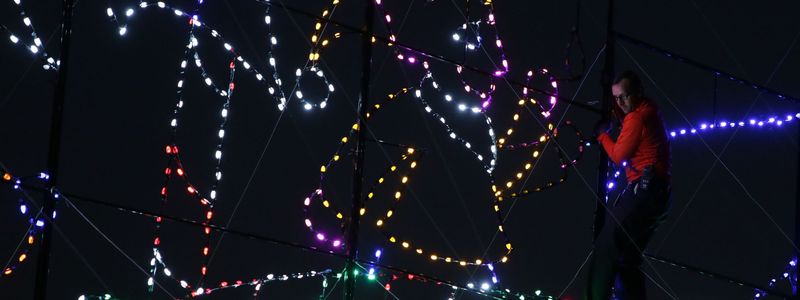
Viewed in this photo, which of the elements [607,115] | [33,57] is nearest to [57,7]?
[33,57]

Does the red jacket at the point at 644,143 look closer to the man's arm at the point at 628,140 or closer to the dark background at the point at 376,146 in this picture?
the man's arm at the point at 628,140

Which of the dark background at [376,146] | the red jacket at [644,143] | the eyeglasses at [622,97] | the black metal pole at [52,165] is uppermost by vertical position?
the dark background at [376,146]

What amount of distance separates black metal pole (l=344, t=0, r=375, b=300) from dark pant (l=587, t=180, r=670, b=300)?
1.03 meters

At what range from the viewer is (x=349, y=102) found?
20.1 ft

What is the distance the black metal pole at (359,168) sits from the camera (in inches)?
154

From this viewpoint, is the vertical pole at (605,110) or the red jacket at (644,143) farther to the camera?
the vertical pole at (605,110)

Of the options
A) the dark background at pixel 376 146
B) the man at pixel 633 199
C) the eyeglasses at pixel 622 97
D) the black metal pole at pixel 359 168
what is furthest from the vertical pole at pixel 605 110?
the dark background at pixel 376 146

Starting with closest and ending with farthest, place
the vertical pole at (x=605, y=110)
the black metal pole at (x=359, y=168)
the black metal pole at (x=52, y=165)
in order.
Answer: the black metal pole at (x=52, y=165) < the black metal pole at (x=359, y=168) < the vertical pole at (x=605, y=110)

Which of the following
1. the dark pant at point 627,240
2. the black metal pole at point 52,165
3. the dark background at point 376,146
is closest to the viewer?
the black metal pole at point 52,165

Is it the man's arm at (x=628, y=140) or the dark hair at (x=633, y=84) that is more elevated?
the dark hair at (x=633, y=84)

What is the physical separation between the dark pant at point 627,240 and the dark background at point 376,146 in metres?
1.51

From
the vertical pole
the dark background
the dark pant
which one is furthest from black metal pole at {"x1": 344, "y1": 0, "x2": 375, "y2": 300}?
the dark background

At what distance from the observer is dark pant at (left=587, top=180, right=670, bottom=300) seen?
413 cm

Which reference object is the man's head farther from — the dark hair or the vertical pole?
the vertical pole
